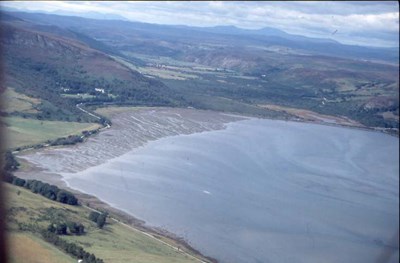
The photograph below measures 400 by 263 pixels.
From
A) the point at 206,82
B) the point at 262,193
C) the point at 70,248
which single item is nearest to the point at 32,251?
the point at 70,248

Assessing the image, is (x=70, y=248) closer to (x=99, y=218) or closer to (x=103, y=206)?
(x=99, y=218)

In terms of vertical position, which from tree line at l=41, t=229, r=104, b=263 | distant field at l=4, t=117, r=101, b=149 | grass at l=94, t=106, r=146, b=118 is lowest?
grass at l=94, t=106, r=146, b=118

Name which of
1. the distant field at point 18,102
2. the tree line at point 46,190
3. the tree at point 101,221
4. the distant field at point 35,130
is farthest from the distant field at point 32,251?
the distant field at point 18,102

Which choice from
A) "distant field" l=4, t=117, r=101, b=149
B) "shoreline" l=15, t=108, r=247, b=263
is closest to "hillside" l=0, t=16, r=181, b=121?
"distant field" l=4, t=117, r=101, b=149

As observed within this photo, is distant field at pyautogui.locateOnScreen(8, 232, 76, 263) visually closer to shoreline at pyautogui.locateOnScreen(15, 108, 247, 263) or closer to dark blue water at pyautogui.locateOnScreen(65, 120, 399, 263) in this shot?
shoreline at pyautogui.locateOnScreen(15, 108, 247, 263)

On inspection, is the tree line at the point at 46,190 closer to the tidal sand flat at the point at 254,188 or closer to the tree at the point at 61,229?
the tidal sand flat at the point at 254,188

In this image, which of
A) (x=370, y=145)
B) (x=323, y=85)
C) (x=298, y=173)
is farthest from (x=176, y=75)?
(x=298, y=173)

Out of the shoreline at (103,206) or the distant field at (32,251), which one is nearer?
the distant field at (32,251)
